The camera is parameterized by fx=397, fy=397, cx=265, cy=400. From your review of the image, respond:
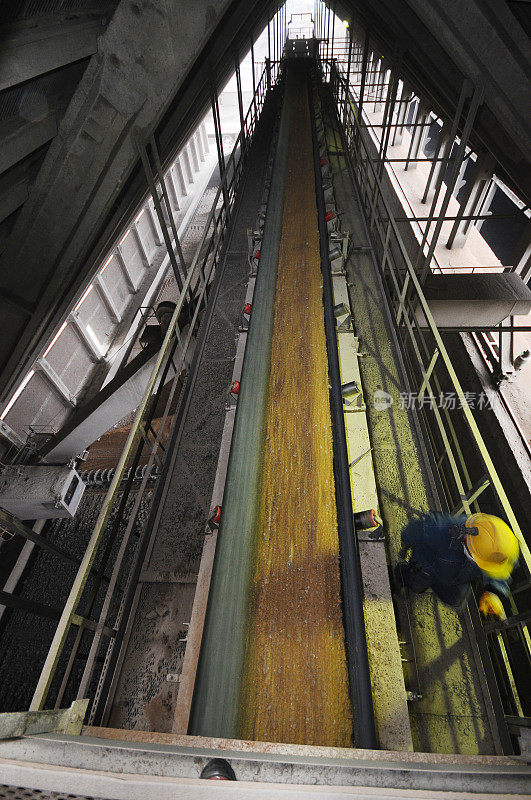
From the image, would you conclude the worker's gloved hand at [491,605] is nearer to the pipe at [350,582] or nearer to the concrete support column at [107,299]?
the pipe at [350,582]

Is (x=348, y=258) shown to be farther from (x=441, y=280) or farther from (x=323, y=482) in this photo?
(x=323, y=482)

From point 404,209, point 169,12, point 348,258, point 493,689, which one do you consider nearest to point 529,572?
point 493,689

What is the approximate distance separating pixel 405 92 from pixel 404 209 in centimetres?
705

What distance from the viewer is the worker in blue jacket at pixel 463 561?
7.93ft

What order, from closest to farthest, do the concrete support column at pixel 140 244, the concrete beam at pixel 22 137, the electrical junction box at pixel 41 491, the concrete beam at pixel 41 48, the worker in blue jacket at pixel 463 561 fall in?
the worker in blue jacket at pixel 463 561 → the concrete beam at pixel 41 48 → the concrete beam at pixel 22 137 → the electrical junction box at pixel 41 491 → the concrete support column at pixel 140 244

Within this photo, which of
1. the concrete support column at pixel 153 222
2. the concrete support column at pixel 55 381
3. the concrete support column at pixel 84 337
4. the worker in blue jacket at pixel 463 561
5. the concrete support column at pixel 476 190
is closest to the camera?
the worker in blue jacket at pixel 463 561

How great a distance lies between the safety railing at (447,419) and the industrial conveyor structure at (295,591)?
5 centimetres

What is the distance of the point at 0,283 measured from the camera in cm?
487

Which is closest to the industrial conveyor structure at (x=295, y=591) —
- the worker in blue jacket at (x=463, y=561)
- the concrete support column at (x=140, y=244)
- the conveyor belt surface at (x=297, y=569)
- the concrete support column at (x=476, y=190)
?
the conveyor belt surface at (x=297, y=569)

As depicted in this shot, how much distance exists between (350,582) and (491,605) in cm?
105

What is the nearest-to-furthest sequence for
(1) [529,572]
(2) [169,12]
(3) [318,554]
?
(1) [529,572]
(3) [318,554]
(2) [169,12]

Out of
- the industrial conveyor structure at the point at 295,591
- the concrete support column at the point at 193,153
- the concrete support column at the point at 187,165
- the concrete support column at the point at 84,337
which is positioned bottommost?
the industrial conveyor structure at the point at 295,591

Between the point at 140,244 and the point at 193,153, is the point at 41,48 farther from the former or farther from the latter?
the point at 193,153

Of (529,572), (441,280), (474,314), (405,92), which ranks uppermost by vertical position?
(405,92)
